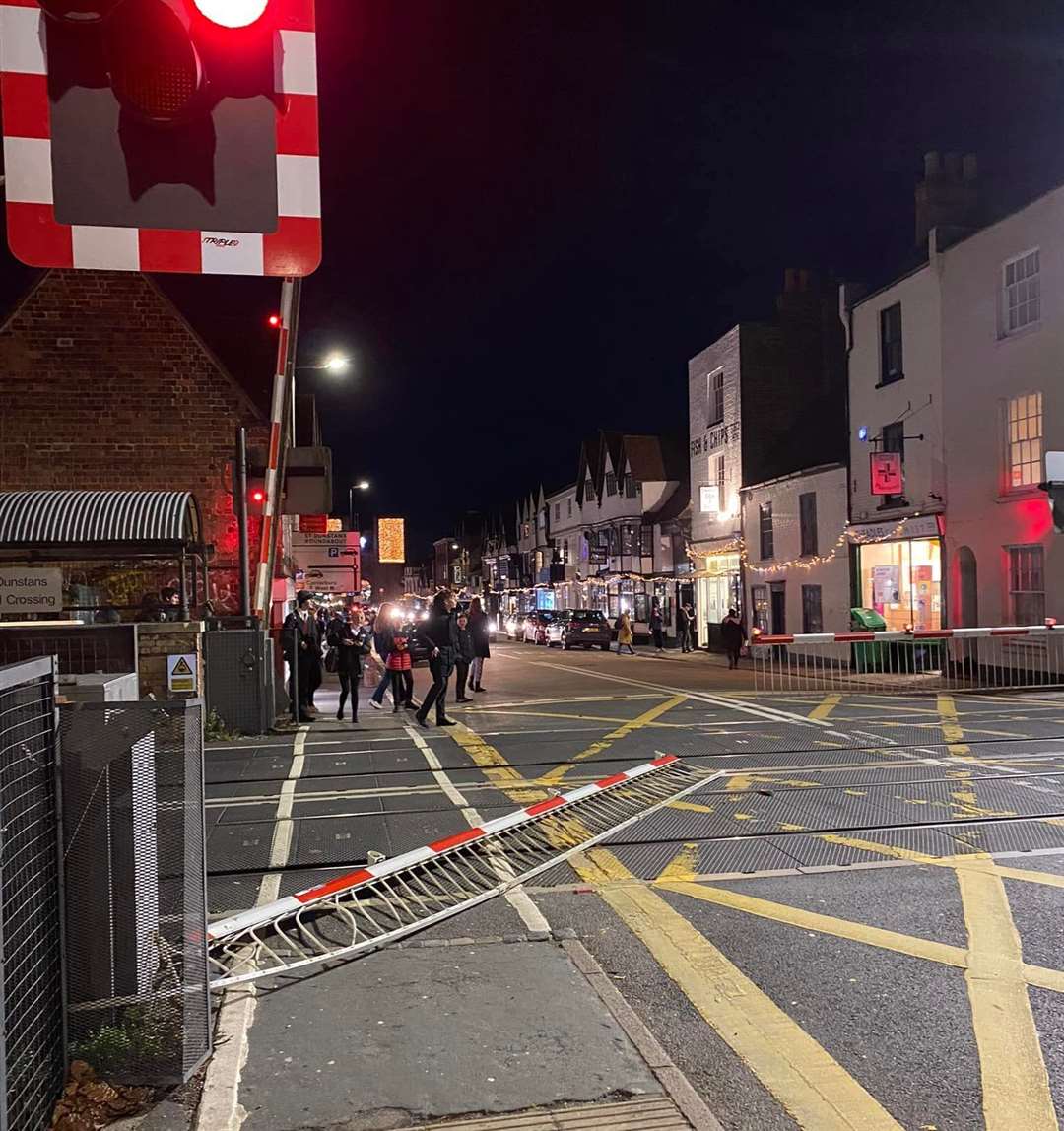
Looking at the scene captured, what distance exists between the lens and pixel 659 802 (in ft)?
26.8

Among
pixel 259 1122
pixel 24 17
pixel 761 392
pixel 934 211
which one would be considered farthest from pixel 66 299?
pixel 761 392

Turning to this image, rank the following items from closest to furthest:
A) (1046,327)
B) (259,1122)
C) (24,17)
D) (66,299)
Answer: (24,17) < (259,1122) < (66,299) < (1046,327)

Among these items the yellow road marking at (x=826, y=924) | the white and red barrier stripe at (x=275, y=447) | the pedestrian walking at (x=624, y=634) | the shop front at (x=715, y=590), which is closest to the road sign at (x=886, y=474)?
the shop front at (x=715, y=590)

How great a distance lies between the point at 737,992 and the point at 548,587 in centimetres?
6561

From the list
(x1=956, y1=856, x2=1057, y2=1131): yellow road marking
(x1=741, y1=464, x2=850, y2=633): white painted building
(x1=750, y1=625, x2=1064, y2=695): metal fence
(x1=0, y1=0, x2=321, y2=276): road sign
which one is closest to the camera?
(x1=0, y1=0, x2=321, y2=276): road sign

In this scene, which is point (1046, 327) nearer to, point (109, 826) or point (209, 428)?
point (209, 428)

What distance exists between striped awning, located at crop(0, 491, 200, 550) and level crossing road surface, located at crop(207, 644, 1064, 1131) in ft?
9.06

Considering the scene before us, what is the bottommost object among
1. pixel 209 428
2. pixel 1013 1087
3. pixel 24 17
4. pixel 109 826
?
pixel 1013 1087

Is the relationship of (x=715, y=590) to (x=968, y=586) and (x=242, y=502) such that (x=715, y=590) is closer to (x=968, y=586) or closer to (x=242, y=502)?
(x=968, y=586)

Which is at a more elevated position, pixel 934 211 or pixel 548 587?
pixel 934 211

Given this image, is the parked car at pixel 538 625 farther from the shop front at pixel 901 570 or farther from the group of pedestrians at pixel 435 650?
the group of pedestrians at pixel 435 650

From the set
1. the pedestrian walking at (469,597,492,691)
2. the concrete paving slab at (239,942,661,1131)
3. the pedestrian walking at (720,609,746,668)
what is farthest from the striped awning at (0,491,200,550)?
the pedestrian walking at (720,609,746,668)

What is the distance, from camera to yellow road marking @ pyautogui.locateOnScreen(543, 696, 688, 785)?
9688 mm

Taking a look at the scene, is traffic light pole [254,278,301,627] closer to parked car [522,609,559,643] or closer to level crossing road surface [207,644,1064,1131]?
level crossing road surface [207,644,1064,1131]
